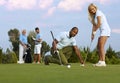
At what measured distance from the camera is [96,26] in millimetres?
14547

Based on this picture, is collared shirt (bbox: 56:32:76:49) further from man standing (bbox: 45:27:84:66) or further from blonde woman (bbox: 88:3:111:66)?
blonde woman (bbox: 88:3:111:66)

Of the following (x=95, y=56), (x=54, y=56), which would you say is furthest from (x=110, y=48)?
(x=54, y=56)

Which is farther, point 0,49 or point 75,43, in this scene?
point 0,49

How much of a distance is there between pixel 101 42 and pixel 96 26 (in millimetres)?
549

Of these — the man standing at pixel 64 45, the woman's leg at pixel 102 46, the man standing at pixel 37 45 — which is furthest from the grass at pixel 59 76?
the man standing at pixel 37 45

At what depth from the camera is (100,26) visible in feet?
47.5

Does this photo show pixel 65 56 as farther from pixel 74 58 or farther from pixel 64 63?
pixel 74 58

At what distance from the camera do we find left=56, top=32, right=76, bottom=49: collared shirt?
15273 mm

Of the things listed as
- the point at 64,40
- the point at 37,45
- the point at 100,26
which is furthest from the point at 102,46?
the point at 37,45

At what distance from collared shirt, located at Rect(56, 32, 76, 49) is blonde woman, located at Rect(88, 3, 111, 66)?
41.4 inches

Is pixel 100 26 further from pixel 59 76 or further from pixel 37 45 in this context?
pixel 37 45

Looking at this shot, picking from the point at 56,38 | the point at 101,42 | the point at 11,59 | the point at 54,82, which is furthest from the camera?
the point at 11,59

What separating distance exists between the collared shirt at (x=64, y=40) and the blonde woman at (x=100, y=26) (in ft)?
3.45

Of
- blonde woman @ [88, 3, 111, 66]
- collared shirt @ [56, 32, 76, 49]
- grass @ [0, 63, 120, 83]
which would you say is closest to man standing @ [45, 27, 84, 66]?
collared shirt @ [56, 32, 76, 49]
